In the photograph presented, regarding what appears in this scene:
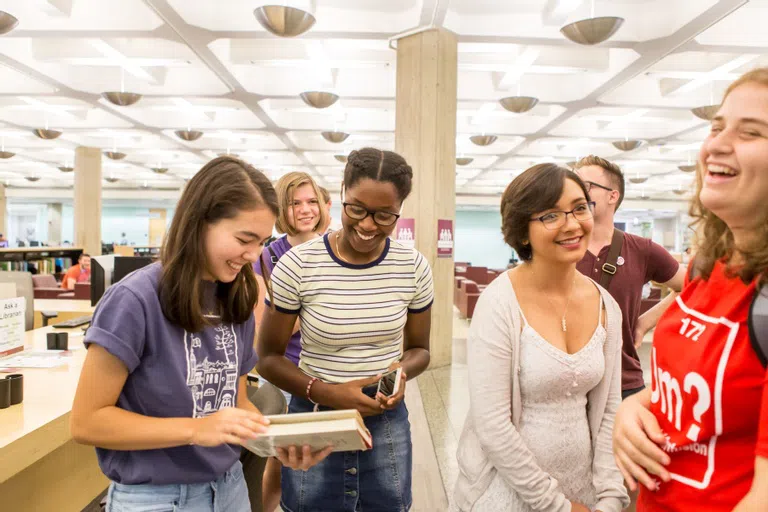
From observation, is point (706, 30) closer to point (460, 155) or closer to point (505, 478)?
point (505, 478)

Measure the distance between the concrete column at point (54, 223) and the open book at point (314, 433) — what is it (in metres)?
29.3

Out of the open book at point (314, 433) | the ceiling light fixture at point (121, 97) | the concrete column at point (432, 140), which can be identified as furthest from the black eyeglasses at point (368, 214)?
the ceiling light fixture at point (121, 97)

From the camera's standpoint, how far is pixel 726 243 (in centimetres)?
104

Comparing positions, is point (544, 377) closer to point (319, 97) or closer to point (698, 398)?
point (698, 398)

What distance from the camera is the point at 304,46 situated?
7.56 metres

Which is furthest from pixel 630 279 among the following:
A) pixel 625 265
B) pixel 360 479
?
pixel 360 479

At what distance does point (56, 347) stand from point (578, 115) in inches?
395

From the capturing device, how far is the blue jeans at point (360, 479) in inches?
64.9

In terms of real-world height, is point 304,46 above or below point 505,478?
above

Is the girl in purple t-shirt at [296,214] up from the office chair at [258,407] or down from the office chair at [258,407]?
up

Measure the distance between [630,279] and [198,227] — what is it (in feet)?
6.07

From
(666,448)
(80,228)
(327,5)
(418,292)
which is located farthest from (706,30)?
(80,228)

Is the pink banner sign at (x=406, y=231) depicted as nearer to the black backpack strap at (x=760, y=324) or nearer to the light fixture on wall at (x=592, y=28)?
the light fixture on wall at (x=592, y=28)

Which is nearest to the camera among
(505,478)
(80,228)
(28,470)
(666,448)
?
(666,448)
